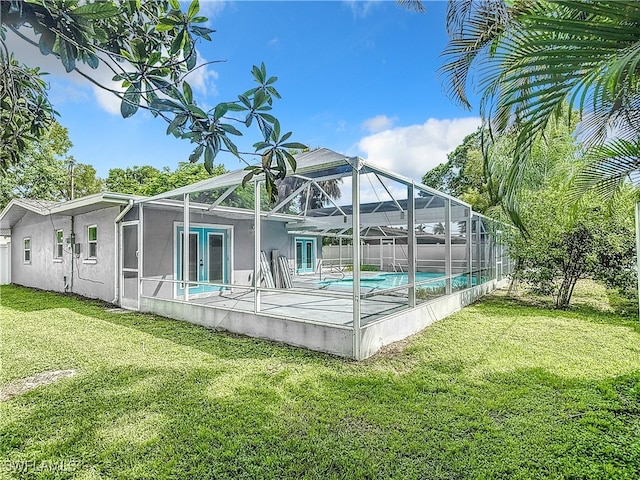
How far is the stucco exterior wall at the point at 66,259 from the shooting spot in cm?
1055

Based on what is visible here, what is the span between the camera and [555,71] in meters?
2.01

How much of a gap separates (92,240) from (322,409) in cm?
1057

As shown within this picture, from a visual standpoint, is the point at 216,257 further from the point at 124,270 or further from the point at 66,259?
the point at 66,259

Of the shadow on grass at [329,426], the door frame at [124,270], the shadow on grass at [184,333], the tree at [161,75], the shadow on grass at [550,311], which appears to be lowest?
the shadow on grass at [550,311]

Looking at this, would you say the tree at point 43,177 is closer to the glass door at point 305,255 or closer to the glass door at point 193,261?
the glass door at point 193,261

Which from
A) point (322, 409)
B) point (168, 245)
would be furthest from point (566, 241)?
point (168, 245)

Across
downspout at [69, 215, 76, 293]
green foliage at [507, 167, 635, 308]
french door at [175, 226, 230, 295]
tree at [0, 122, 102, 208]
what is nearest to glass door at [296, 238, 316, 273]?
french door at [175, 226, 230, 295]

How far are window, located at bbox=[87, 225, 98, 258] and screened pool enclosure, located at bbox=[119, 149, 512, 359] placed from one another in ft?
6.62

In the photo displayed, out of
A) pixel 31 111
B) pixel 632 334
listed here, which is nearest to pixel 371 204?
pixel 632 334

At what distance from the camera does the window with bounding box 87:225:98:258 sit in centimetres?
1112

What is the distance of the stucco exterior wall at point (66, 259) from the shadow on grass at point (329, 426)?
677 cm

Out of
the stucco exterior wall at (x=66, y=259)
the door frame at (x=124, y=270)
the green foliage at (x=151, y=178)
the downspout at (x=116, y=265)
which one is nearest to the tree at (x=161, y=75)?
the door frame at (x=124, y=270)

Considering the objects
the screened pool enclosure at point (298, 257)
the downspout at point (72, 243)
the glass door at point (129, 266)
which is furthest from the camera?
the downspout at point (72, 243)

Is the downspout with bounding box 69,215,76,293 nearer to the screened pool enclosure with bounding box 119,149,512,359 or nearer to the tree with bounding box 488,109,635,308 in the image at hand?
the screened pool enclosure with bounding box 119,149,512,359
